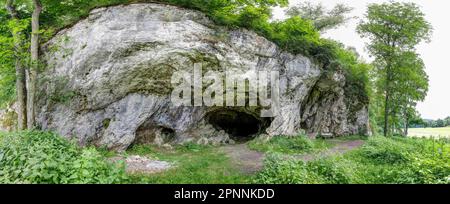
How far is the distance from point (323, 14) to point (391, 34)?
6403 millimetres

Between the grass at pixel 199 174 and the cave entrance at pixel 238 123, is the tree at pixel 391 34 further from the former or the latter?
the grass at pixel 199 174

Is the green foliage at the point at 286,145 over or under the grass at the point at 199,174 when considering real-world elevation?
over

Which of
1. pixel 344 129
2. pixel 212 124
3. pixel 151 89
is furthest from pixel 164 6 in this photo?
pixel 344 129

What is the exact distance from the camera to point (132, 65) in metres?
12.7

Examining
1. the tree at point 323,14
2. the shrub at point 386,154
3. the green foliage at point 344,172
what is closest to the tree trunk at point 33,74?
the green foliage at point 344,172

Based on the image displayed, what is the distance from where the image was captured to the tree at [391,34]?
71.5ft

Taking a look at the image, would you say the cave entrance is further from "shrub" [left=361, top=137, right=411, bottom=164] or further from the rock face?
"shrub" [left=361, top=137, right=411, bottom=164]

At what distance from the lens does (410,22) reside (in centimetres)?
2184

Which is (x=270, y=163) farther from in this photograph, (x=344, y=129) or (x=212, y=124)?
(x=344, y=129)

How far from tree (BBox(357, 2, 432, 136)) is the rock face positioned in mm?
12050

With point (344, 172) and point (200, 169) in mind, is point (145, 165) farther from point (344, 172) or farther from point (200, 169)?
point (344, 172)

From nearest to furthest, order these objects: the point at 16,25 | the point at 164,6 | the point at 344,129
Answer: the point at 16,25
the point at 164,6
the point at 344,129

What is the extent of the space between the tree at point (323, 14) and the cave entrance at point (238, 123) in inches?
468

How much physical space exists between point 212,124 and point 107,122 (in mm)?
7188
